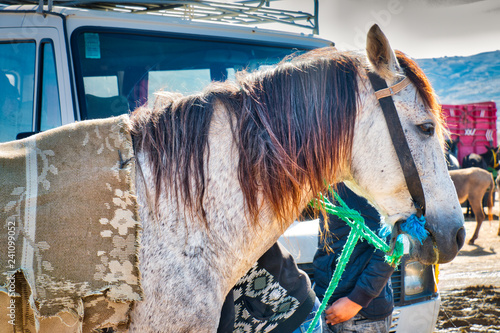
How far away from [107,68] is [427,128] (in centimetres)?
218

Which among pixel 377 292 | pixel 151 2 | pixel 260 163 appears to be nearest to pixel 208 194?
pixel 260 163

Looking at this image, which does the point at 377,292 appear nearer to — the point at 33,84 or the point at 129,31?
the point at 129,31

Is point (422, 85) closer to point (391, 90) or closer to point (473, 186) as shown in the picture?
point (391, 90)

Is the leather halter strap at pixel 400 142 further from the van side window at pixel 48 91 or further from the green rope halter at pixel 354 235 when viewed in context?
the van side window at pixel 48 91

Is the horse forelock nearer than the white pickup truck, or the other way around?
the horse forelock

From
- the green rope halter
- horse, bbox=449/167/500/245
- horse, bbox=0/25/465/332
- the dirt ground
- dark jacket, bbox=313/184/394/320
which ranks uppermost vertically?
horse, bbox=0/25/465/332

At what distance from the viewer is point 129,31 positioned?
268cm

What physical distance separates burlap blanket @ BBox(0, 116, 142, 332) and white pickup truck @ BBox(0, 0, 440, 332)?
49.2 inches

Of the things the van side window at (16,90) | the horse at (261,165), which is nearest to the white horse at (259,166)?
the horse at (261,165)

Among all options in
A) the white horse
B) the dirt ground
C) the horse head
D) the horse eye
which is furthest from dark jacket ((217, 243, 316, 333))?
the dirt ground

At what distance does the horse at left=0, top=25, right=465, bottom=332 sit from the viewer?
3.89 ft

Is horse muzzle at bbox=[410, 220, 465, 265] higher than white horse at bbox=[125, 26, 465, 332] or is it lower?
lower

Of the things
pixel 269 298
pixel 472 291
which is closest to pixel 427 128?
pixel 269 298

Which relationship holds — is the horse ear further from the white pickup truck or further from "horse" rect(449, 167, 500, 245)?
"horse" rect(449, 167, 500, 245)
